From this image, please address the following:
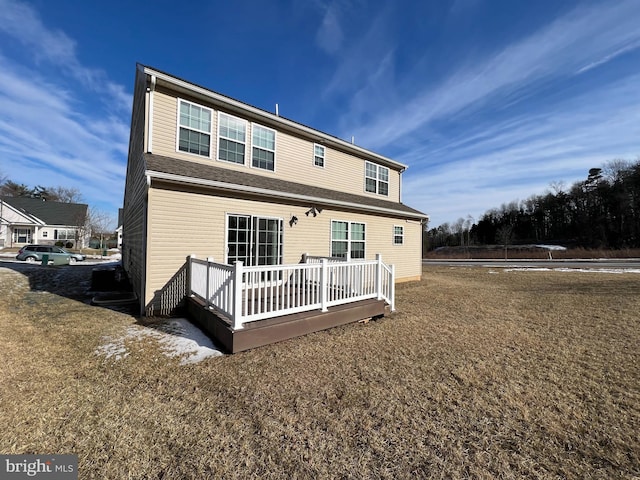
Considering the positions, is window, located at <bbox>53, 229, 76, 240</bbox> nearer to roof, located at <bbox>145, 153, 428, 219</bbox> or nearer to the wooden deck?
roof, located at <bbox>145, 153, 428, 219</bbox>

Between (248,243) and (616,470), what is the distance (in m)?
7.12

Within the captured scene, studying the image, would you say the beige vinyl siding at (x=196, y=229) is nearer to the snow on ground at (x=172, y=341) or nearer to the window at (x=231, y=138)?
the snow on ground at (x=172, y=341)

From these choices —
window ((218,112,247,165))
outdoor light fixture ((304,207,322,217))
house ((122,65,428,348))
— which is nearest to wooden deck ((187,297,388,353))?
house ((122,65,428,348))

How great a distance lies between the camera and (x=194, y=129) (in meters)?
7.70

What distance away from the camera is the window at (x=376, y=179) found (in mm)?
12684

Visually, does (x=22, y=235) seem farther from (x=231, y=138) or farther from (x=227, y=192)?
(x=227, y=192)

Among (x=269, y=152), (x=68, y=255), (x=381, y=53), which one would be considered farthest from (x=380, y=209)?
(x=68, y=255)

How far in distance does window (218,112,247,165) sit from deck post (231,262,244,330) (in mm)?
5174

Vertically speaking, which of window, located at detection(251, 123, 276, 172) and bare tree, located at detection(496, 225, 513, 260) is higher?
window, located at detection(251, 123, 276, 172)

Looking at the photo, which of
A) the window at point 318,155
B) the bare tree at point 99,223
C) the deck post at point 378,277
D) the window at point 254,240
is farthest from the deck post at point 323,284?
the bare tree at point 99,223

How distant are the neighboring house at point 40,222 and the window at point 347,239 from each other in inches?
1448

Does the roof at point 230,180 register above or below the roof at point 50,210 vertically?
below

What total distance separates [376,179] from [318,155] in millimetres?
3633

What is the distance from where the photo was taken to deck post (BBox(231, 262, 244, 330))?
13.7ft
